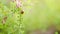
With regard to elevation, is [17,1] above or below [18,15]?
above

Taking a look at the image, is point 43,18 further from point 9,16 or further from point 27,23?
point 9,16

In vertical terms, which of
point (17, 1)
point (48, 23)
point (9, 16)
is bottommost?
point (48, 23)

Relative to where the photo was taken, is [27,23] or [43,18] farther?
[43,18]

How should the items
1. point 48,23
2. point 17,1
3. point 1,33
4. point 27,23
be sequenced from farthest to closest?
point 48,23
point 27,23
point 1,33
point 17,1

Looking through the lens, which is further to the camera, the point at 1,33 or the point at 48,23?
the point at 48,23

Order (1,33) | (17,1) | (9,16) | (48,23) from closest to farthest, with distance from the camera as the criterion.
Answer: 1. (17,1)
2. (9,16)
3. (1,33)
4. (48,23)

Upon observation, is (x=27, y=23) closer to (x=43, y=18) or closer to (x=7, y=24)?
(x=43, y=18)

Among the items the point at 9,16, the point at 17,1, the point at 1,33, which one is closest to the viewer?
the point at 17,1

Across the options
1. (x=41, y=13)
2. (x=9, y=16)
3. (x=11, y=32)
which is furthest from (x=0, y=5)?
(x=41, y=13)

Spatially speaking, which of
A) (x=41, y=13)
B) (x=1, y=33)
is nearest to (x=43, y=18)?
(x=41, y=13)

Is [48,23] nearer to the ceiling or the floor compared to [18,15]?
nearer to the floor
